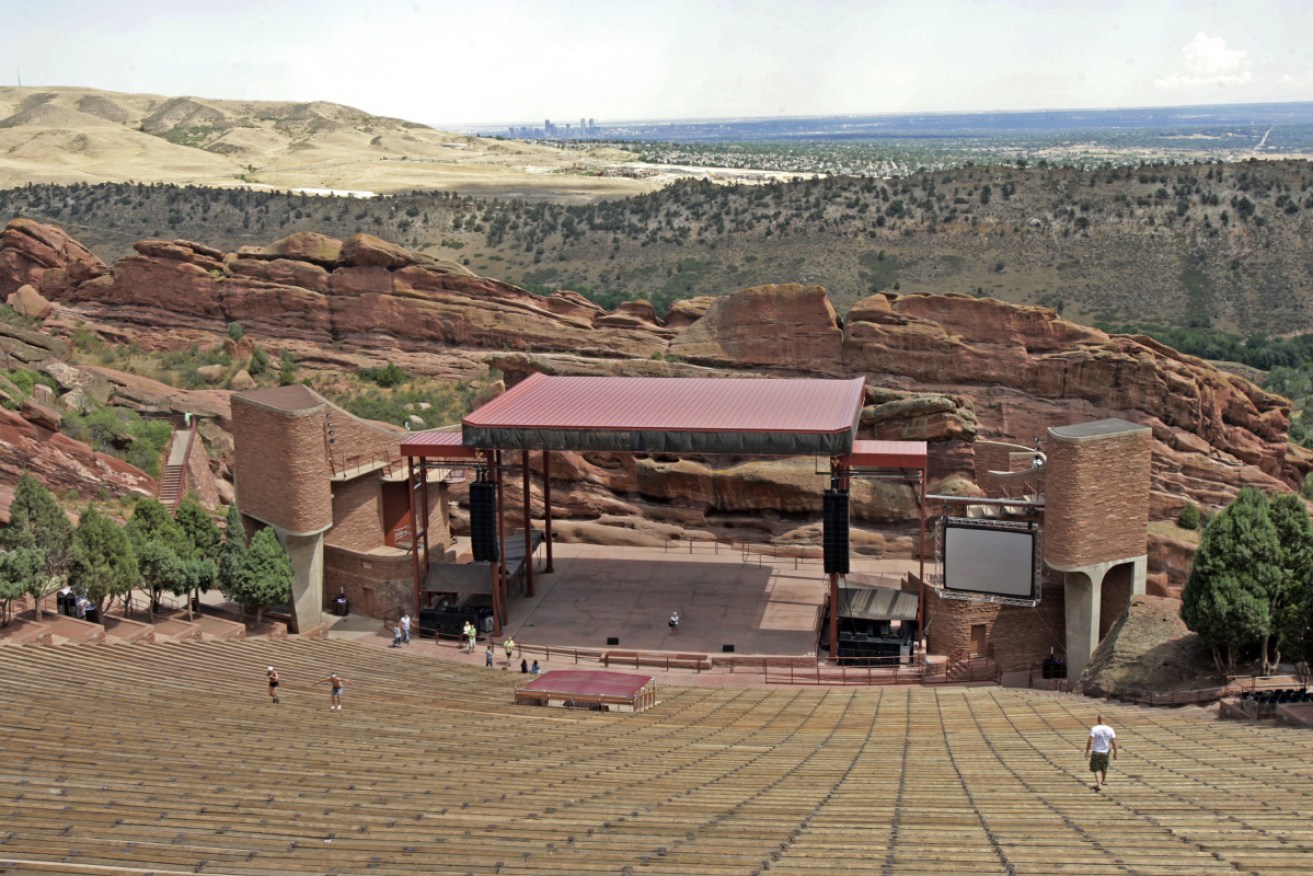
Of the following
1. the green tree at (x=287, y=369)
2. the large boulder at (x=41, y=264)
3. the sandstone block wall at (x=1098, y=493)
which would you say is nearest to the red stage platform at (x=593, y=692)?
the sandstone block wall at (x=1098, y=493)

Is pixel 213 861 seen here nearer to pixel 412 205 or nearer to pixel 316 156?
pixel 412 205

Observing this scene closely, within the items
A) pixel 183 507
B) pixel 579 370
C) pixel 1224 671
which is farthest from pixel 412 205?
pixel 1224 671

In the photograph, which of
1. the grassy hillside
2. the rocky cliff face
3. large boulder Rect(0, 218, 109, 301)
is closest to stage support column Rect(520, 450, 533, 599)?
the rocky cliff face

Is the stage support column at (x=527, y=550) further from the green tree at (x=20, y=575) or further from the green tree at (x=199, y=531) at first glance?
the green tree at (x=20, y=575)

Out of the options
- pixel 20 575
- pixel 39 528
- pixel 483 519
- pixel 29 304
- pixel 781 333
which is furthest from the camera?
pixel 29 304

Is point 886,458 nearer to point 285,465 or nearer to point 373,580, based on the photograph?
point 373,580

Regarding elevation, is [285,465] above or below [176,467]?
above

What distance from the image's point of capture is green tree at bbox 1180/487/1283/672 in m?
28.4

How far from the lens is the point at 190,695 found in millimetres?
26188

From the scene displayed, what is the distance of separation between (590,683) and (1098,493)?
550 inches

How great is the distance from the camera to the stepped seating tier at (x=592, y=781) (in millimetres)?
14562

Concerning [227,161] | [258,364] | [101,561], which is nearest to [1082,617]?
[101,561]

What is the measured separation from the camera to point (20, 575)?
30.6 m

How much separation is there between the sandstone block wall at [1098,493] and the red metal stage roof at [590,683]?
11.7 metres
